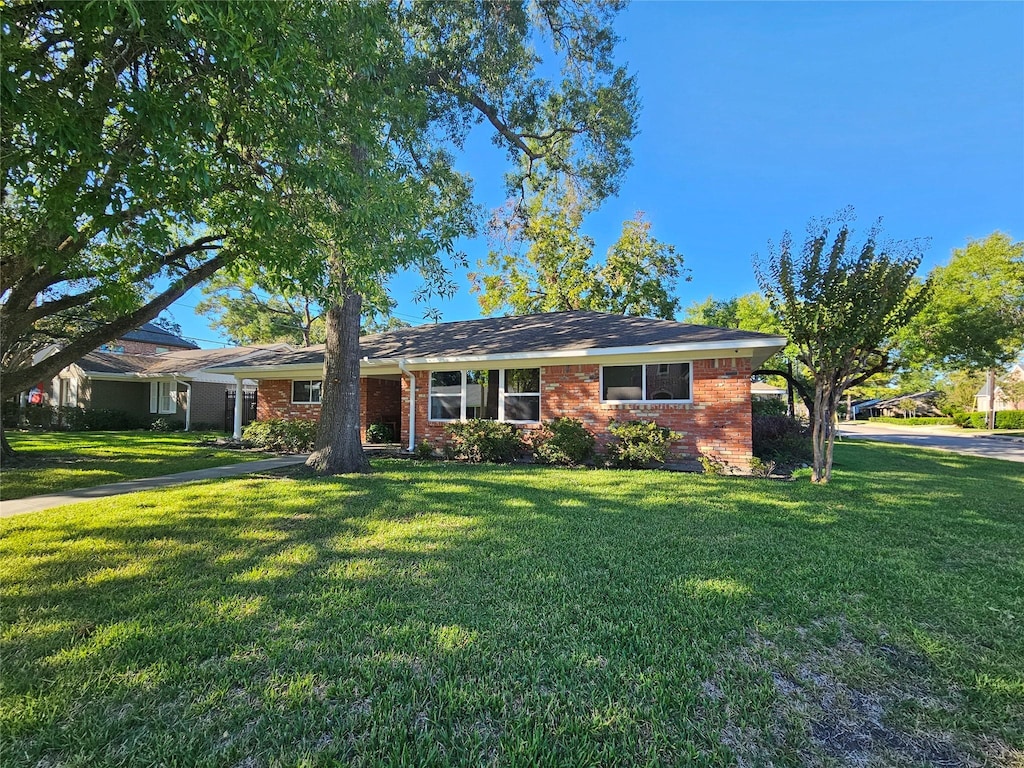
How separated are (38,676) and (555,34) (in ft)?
48.9

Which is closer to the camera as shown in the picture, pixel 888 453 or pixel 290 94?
pixel 290 94

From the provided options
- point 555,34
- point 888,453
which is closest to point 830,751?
point 555,34

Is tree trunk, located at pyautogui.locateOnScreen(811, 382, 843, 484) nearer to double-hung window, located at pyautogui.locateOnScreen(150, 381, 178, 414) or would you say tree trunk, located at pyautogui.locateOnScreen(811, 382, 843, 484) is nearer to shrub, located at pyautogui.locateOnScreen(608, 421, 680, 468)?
shrub, located at pyautogui.locateOnScreen(608, 421, 680, 468)

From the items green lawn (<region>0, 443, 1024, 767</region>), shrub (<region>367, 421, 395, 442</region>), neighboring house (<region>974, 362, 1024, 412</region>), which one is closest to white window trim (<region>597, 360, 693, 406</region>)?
green lawn (<region>0, 443, 1024, 767</region>)

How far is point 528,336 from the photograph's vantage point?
13164mm

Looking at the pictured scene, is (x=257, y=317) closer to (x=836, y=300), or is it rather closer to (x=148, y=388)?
(x=148, y=388)

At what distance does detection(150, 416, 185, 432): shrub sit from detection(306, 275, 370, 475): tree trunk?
55.7 feet

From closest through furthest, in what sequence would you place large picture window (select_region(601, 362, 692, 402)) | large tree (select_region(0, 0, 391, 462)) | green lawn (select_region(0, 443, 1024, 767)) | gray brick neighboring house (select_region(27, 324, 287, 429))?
green lawn (select_region(0, 443, 1024, 767))
large tree (select_region(0, 0, 391, 462))
large picture window (select_region(601, 362, 692, 402))
gray brick neighboring house (select_region(27, 324, 287, 429))

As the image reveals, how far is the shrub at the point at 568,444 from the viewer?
35.6 ft

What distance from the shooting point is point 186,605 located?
132 inches

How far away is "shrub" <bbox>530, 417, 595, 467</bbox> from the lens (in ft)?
35.6

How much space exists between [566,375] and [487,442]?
263cm

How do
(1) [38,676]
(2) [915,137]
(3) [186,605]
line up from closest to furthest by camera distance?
(1) [38,676]
(3) [186,605]
(2) [915,137]

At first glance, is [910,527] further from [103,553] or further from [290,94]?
[103,553]
